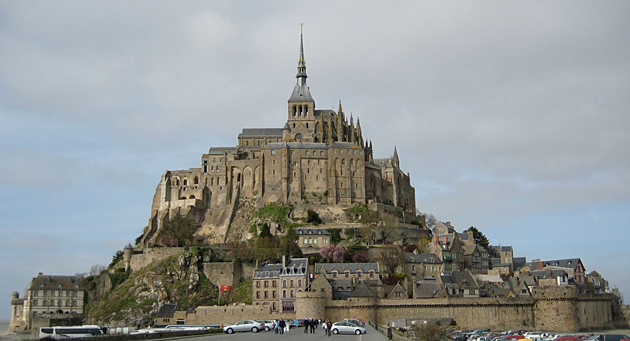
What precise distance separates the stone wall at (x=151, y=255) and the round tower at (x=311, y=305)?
2252 centimetres

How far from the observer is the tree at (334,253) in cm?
7800

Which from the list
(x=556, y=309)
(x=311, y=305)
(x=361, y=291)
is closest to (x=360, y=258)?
(x=361, y=291)

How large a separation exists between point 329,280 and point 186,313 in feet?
47.0

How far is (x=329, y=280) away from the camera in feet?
223

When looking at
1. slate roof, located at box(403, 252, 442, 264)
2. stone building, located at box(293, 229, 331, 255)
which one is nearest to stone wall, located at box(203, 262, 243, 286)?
stone building, located at box(293, 229, 331, 255)

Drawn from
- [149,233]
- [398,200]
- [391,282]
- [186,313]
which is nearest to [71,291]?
[149,233]

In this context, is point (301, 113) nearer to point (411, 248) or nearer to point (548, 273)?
point (411, 248)

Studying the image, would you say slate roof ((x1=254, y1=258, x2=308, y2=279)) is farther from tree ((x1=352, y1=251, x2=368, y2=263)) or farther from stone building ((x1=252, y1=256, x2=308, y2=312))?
tree ((x1=352, y1=251, x2=368, y2=263))

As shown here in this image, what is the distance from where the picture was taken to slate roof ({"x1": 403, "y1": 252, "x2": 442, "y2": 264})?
251 feet

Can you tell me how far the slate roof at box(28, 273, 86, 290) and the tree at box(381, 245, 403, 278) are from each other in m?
37.4

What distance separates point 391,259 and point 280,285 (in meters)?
14.6

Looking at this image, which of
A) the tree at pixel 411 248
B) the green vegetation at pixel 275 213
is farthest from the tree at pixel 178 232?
the tree at pixel 411 248

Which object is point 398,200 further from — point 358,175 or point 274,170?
point 274,170

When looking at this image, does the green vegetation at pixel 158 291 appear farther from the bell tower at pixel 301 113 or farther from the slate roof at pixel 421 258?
the bell tower at pixel 301 113
